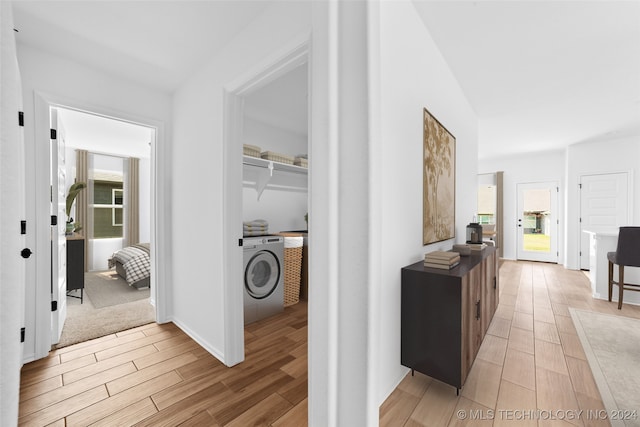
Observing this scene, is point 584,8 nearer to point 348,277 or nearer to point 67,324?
point 348,277

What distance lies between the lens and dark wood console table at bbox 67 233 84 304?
9.55 feet

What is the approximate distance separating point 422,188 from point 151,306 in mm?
3210

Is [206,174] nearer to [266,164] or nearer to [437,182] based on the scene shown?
[266,164]

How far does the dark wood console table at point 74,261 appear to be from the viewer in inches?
115

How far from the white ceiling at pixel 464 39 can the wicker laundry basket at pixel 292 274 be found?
1.80 m

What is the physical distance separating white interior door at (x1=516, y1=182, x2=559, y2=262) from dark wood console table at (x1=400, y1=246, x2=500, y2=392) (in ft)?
19.1

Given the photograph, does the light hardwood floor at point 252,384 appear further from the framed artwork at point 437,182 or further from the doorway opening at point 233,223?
the framed artwork at point 437,182

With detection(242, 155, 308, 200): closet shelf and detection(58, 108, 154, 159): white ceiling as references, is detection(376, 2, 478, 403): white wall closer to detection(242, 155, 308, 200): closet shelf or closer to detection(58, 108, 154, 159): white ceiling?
detection(242, 155, 308, 200): closet shelf

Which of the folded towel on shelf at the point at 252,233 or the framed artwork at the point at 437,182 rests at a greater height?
the framed artwork at the point at 437,182

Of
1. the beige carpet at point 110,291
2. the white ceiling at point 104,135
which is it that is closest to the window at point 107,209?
the white ceiling at point 104,135

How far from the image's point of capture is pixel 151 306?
2988 millimetres

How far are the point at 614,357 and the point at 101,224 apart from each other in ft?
24.5

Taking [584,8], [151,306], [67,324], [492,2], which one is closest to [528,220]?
[584,8]

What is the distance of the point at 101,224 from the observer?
5.19 m
